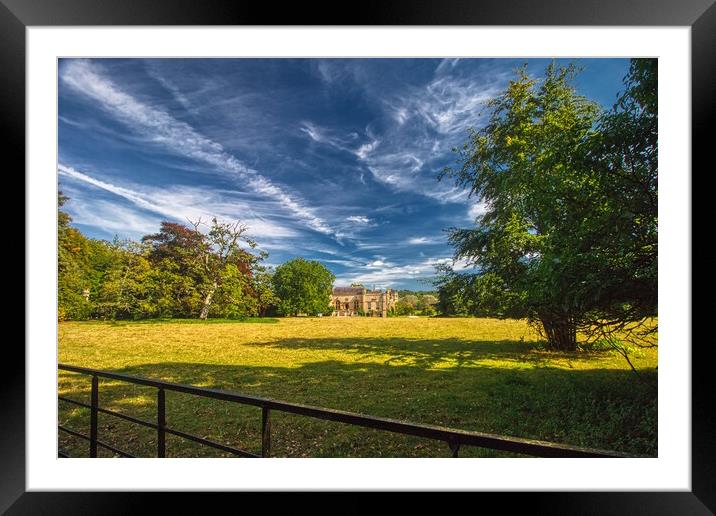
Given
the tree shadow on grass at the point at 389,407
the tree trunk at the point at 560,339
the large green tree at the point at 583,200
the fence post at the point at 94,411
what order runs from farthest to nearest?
the tree trunk at the point at 560,339, the tree shadow on grass at the point at 389,407, the large green tree at the point at 583,200, the fence post at the point at 94,411

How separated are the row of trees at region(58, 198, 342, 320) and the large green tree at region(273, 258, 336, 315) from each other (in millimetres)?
12

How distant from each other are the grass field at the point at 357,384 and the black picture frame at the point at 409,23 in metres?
0.81

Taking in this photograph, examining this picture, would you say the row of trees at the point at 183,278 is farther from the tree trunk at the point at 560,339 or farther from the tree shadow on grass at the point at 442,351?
the tree trunk at the point at 560,339

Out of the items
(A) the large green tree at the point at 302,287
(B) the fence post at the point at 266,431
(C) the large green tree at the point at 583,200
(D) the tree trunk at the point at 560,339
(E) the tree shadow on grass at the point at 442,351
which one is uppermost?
(C) the large green tree at the point at 583,200

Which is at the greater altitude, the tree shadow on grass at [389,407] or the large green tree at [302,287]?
the large green tree at [302,287]

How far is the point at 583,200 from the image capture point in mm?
1805

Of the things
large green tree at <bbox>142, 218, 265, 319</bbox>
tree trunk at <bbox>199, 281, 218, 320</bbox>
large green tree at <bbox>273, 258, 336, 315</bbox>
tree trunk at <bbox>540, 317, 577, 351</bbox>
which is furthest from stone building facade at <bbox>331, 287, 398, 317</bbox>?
tree trunk at <bbox>540, 317, 577, 351</bbox>

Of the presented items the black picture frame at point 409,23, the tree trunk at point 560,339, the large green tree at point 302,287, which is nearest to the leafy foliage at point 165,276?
the large green tree at point 302,287

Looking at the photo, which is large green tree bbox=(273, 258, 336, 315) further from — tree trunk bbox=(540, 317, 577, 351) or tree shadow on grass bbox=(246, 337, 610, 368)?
tree trunk bbox=(540, 317, 577, 351)

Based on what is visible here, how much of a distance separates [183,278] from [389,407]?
2939mm

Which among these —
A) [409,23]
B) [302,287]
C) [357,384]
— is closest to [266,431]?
[409,23]

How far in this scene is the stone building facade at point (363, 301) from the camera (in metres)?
3.13

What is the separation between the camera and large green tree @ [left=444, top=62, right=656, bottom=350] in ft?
5.26
